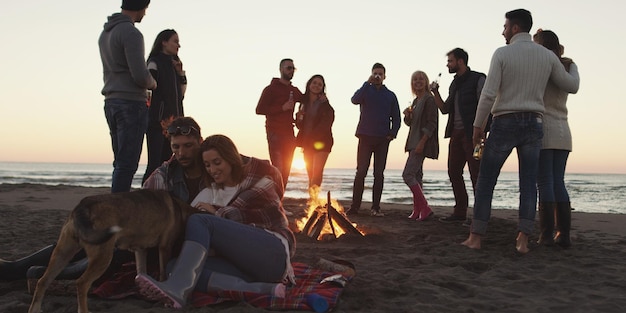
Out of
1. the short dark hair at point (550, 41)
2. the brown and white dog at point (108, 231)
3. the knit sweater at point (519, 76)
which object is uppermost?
the short dark hair at point (550, 41)

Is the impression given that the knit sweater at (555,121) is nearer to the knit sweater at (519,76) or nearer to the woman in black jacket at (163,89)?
the knit sweater at (519,76)

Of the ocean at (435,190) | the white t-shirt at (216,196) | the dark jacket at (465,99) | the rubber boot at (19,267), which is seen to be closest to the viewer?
the rubber boot at (19,267)

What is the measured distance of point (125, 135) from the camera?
457 centimetres

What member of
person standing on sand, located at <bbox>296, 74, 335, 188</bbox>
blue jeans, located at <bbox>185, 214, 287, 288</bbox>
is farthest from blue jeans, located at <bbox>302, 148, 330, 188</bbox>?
blue jeans, located at <bbox>185, 214, 287, 288</bbox>

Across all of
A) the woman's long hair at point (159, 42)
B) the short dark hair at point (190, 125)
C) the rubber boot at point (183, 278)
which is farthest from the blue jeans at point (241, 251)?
the woman's long hair at point (159, 42)

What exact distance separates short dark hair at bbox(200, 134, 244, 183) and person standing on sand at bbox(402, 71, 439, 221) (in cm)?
460

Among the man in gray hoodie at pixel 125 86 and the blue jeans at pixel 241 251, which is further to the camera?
the man in gray hoodie at pixel 125 86

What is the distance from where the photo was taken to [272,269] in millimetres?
3375

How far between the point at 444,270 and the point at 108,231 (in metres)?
2.95

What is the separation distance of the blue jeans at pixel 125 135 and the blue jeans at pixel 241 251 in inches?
63.2

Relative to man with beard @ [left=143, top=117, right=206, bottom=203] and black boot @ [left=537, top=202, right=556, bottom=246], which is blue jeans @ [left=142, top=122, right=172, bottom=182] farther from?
black boot @ [left=537, top=202, right=556, bottom=246]

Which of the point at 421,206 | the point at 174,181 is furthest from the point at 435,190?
the point at 174,181

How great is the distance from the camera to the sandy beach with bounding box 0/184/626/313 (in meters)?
3.35

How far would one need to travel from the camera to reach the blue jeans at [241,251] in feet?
10.5
